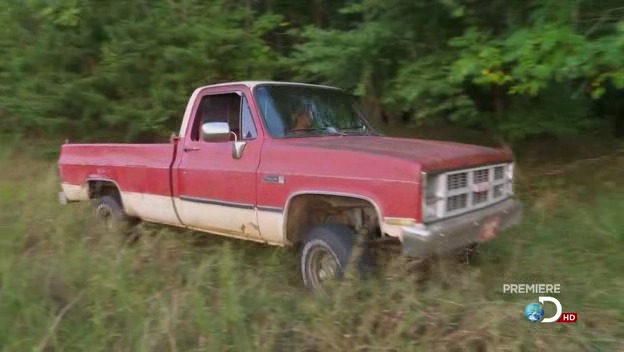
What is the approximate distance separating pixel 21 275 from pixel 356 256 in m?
2.57

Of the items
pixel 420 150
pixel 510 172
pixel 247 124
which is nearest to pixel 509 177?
pixel 510 172

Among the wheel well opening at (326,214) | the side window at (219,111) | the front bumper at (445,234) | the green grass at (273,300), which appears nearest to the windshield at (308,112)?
the side window at (219,111)

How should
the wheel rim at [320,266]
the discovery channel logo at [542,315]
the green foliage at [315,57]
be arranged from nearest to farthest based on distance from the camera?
1. the discovery channel logo at [542,315]
2. the wheel rim at [320,266]
3. the green foliage at [315,57]

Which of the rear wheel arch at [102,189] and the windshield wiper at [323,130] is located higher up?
the windshield wiper at [323,130]

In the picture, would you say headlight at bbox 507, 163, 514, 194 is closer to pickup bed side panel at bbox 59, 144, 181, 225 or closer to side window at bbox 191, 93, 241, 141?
side window at bbox 191, 93, 241, 141

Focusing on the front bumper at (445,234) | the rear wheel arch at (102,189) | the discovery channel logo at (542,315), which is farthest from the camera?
the rear wheel arch at (102,189)

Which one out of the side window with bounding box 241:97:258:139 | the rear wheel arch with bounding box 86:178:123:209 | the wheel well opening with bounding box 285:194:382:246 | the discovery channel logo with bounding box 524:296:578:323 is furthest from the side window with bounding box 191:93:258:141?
the discovery channel logo with bounding box 524:296:578:323

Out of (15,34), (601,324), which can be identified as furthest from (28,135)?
(601,324)

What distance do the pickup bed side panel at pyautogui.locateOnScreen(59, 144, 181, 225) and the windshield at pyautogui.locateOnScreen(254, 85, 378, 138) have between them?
4.31 feet

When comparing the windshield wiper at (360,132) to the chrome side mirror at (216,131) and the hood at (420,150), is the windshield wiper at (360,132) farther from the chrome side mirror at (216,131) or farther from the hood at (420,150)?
the chrome side mirror at (216,131)

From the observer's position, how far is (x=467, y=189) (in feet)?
15.3

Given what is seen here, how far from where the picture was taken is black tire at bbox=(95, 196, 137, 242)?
6459 mm

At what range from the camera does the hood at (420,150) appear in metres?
4.37

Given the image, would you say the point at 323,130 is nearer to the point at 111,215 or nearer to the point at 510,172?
the point at 510,172
